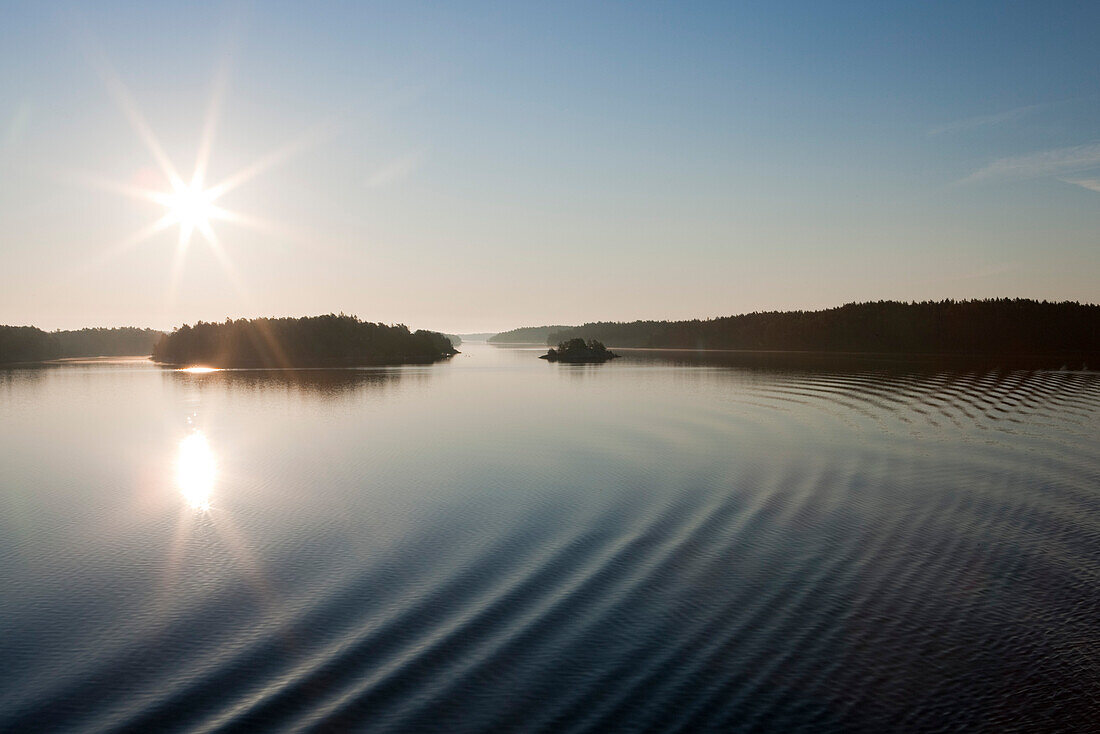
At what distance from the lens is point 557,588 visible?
13.1 m

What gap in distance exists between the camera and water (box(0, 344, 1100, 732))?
8789 millimetres

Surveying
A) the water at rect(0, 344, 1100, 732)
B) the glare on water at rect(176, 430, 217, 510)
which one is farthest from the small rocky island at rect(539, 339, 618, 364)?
the water at rect(0, 344, 1100, 732)

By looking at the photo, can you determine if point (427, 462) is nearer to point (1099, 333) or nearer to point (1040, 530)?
point (1040, 530)

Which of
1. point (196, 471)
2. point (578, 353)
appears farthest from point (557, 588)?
point (578, 353)

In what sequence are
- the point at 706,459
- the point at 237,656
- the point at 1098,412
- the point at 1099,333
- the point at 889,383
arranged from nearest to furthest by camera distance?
the point at 237,656 < the point at 706,459 < the point at 1098,412 < the point at 889,383 < the point at 1099,333

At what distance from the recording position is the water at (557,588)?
8789 mm

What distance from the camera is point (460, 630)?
11.0 m

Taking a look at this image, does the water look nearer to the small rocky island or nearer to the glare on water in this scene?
the glare on water

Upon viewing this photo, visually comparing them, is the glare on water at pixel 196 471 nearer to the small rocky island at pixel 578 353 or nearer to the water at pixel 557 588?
the water at pixel 557 588

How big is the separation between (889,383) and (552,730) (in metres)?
74.0

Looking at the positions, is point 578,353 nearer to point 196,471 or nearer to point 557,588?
point 196,471

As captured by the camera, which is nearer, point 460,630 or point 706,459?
point 460,630

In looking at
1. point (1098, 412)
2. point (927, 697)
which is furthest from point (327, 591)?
point (1098, 412)

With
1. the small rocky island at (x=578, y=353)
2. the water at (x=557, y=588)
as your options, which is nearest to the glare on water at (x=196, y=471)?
the water at (x=557, y=588)
